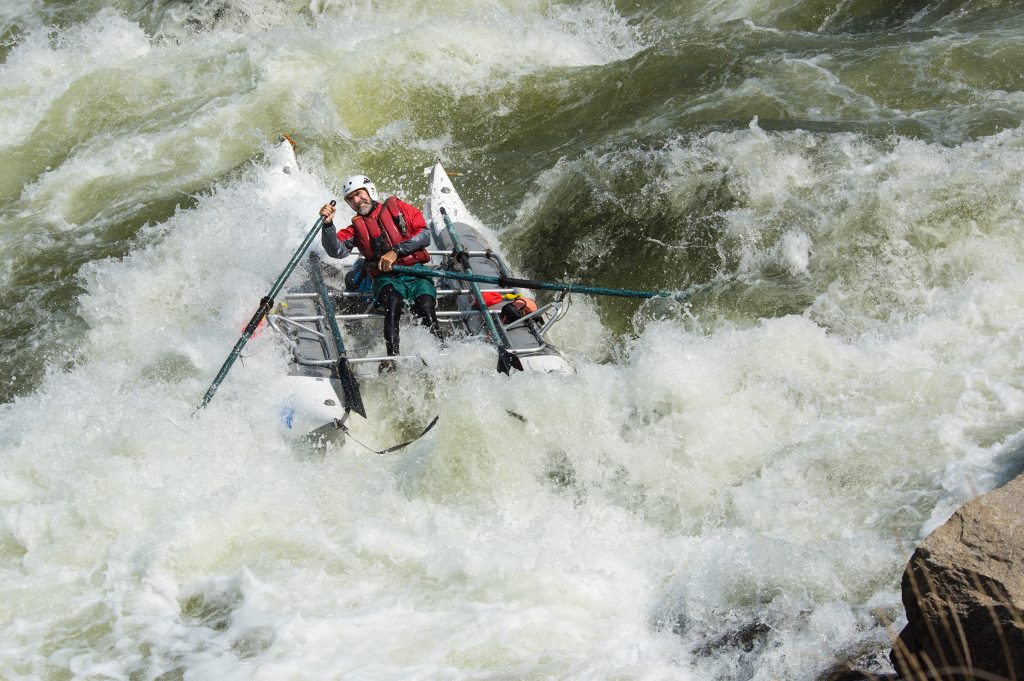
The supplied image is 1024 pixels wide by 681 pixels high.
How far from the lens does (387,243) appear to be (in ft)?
23.5

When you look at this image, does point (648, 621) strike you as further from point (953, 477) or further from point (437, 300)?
point (437, 300)

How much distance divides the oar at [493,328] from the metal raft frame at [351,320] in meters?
0.05

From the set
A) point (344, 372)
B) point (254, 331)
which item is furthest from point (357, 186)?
point (344, 372)

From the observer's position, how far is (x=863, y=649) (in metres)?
3.84

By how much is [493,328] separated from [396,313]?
0.71 metres

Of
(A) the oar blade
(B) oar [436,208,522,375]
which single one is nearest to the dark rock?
(B) oar [436,208,522,375]

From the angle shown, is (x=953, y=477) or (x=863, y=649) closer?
(x=863, y=649)

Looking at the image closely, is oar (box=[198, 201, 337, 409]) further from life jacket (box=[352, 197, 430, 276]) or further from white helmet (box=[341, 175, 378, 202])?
life jacket (box=[352, 197, 430, 276])

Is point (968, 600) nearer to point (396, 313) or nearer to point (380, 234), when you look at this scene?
point (396, 313)

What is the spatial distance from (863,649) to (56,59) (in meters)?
12.4

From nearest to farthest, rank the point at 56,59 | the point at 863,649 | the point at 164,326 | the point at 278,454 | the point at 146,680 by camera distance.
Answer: the point at 863,649 → the point at 146,680 → the point at 278,454 → the point at 164,326 → the point at 56,59

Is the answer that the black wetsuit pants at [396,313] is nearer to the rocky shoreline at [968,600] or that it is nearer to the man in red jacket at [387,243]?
the man in red jacket at [387,243]

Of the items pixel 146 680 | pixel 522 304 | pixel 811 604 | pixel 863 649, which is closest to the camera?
pixel 863 649

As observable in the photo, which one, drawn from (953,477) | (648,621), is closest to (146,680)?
(648,621)
